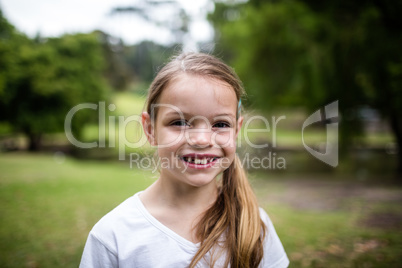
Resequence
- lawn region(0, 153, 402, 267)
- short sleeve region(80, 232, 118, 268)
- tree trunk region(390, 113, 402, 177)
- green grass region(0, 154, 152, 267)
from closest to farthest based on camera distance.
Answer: short sleeve region(80, 232, 118, 268) → lawn region(0, 153, 402, 267) → green grass region(0, 154, 152, 267) → tree trunk region(390, 113, 402, 177)

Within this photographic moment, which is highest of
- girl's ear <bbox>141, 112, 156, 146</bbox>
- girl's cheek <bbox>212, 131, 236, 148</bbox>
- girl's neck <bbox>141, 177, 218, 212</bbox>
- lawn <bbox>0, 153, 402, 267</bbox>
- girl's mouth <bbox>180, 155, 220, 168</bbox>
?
girl's ear <bbox>141, 112, 156, 146</bbox>

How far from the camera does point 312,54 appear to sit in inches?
434

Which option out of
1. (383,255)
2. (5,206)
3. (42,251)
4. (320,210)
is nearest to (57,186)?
(5,206)

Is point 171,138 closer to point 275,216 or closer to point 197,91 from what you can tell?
point 197,91

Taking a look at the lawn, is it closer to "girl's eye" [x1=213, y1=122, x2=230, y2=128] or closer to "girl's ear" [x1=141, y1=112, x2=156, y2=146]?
"girl's ear" [x1=141, y1=112, x2=156, y2=146]

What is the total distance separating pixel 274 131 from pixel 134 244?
1271 cm

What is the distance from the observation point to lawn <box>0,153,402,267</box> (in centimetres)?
427

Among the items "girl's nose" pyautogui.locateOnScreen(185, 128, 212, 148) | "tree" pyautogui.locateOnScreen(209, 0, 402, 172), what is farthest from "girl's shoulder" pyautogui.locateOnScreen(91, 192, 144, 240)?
"tree" pyautogui.locateOnScreen(209, 0, 402, 172)

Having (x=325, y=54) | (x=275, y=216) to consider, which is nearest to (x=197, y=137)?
(x=275, y=216)

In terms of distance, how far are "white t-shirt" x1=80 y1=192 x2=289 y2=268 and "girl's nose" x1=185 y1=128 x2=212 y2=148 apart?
424mm

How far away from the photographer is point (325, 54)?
1057cm

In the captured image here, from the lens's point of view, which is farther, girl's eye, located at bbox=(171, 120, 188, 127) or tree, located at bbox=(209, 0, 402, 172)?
tree, located at bbox=(209, 0, 402, 172)

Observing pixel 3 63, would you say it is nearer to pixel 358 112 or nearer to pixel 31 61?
pixel 31 61

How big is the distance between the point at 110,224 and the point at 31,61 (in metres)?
18.5
